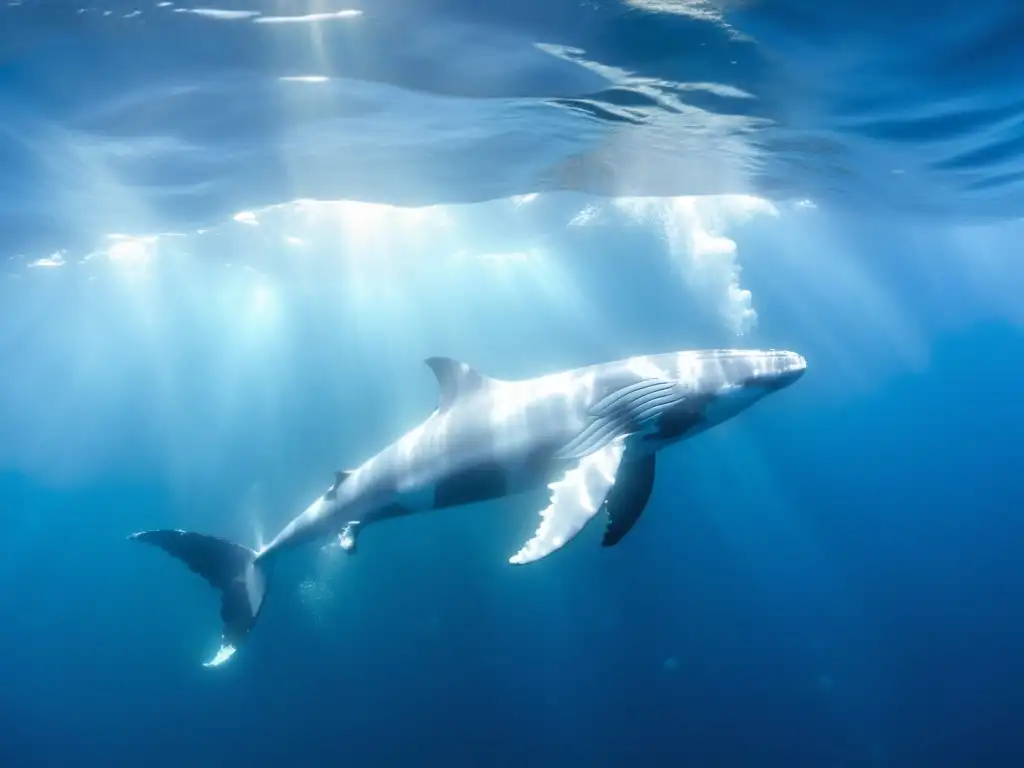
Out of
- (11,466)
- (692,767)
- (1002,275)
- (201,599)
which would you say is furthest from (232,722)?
(11,466)

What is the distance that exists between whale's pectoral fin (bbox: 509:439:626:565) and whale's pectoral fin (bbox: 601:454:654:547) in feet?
1.32

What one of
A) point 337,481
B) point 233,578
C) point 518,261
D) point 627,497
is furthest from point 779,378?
point 518,261

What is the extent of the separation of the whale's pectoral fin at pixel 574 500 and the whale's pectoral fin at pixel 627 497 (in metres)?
0.40

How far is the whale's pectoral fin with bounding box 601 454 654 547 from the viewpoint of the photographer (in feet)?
29.6

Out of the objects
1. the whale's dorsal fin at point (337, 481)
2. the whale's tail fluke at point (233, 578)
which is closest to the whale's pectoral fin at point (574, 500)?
the whale's dorsal fin at point (337, 481)

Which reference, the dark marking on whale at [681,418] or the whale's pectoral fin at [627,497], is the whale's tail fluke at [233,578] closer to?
the whale's pectoral fin at [627,497]

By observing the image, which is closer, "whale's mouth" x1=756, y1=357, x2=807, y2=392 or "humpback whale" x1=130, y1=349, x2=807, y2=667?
"humpback whale" x1=130, y1=349, x2=807, y2=667

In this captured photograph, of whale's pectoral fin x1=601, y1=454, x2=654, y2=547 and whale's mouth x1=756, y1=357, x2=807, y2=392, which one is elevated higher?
whale's mouth x1=756, y1=357, x2=807, y2=392

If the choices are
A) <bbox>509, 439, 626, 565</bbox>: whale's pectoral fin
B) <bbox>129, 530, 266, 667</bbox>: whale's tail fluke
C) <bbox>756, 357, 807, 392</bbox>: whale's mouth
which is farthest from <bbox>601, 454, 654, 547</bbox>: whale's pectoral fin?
<bbox>129, 530, 266, 667</bbox>: whale's tail fluke

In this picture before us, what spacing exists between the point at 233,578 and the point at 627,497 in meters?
8.63

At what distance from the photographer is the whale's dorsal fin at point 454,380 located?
1043cm

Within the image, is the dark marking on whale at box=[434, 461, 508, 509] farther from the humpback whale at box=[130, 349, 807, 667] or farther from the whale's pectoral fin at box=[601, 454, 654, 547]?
the whale's pectoral fin at box=[601, 454, 654, 547]

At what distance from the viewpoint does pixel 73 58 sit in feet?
39.1

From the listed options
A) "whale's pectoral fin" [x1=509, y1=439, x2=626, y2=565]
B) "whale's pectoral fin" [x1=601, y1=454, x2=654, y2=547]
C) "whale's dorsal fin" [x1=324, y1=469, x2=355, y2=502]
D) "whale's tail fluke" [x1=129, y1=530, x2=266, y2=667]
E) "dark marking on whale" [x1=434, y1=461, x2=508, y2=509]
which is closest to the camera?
"whale's pectoral fin" [x1=509, y1=439, x2=626, y2=565]
